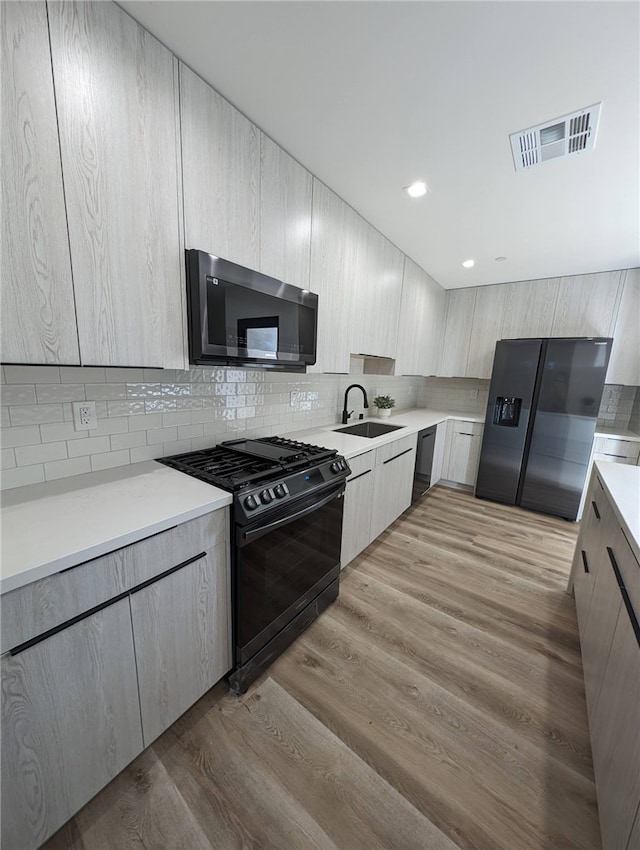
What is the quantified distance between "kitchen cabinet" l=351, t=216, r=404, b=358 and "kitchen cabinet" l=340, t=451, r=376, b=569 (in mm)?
907

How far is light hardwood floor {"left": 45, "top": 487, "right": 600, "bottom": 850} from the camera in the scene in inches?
39.6

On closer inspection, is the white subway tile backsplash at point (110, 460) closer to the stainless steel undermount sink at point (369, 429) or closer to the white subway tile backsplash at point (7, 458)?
the white subway tile backsplash at point (7, 458)

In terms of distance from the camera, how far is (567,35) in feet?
3.27

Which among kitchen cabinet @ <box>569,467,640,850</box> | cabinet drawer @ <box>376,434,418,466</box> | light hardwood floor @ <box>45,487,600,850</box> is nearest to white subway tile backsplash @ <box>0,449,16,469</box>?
light hardwood floor @ <box>45,487,600,850</box>

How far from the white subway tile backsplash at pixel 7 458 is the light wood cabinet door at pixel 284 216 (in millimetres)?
1302

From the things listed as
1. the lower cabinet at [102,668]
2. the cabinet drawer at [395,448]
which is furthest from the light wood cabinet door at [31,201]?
the cabinet drawer at [395,448]

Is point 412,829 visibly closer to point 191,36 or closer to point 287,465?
Result: point 287,465

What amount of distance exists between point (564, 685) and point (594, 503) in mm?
974

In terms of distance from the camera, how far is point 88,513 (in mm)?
1024

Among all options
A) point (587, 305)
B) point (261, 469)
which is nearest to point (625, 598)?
point (261, 469)

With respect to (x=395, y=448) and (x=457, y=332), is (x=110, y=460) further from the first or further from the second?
(x=457, y=332)

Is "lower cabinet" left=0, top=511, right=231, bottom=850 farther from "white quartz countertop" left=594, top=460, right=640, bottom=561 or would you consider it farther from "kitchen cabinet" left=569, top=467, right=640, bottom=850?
"white quartz countertop" left=594, top=460, right=640, bottom=561

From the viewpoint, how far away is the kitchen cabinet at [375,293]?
7.72 feet

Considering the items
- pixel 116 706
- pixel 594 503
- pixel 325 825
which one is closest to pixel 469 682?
pixel 325 825
